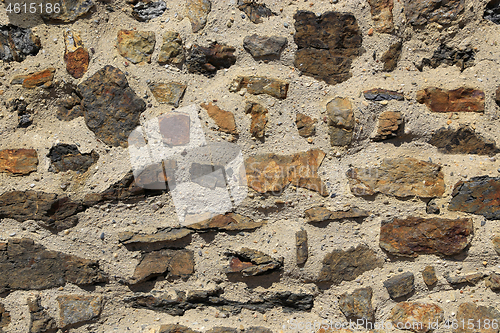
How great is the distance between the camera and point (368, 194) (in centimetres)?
114


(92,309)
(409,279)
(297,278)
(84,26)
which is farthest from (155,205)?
(409,279)

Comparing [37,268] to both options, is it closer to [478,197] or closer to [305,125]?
[305,125]

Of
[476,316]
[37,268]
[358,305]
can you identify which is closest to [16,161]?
[37,268]

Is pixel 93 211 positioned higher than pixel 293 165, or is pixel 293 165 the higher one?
pixel 293 165

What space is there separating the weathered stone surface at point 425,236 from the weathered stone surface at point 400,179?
0.09m

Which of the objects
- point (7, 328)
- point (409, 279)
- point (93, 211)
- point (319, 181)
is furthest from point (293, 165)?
point (7, 328)

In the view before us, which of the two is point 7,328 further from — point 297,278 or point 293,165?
point 293,165

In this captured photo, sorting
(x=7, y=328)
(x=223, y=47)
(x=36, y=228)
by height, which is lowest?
(x=7, y=328)

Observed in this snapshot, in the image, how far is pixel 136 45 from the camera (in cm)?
116

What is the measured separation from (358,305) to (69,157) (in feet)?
3.32

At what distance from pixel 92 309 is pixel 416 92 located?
1220 millimetres

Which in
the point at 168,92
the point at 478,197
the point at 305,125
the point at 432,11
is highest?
the point at 432,11

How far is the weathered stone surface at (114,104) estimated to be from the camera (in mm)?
1153

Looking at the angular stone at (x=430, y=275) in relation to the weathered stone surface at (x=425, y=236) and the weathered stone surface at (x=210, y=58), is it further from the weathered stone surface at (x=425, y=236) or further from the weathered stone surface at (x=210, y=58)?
the weathered stone surface at (x=210, y=58)
